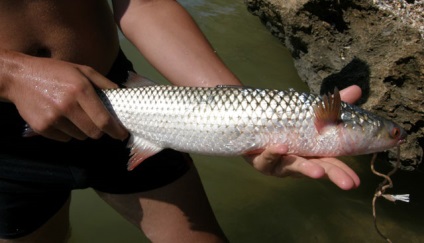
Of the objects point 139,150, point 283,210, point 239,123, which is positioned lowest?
point 283,210

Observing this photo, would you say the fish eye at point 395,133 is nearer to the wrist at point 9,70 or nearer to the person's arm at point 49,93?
the person's arm at point 49,93

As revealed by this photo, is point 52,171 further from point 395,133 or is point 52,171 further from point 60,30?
point 395,133

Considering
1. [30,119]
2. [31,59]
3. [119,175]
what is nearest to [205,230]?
[119,175]

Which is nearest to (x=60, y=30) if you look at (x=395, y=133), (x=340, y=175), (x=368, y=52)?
(x=340, y=175)

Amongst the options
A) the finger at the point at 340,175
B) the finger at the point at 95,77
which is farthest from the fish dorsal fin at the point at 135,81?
the finger at the point at 340,175

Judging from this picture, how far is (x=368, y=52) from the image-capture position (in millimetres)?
3627

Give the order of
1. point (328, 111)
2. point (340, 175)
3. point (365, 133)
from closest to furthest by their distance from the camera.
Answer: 1. point (340, 175)
2. point (328, 111)
3. point (365, 133)

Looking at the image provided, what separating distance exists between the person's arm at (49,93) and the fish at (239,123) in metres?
0.27

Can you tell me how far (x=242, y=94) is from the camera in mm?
2068

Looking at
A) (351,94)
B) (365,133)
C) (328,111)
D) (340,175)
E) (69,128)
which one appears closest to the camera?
(340,175)

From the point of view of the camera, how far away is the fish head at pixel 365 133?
6.55ft

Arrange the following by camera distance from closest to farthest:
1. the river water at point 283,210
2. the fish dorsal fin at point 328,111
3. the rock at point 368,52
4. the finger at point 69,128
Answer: the finger at point 69,128 < the fish dorsal fin at point 328,111 < the rock at point 368,52 < the river water at point 283,210

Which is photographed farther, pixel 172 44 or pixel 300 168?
pixel 172 44

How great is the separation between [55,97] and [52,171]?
0.51 meters
